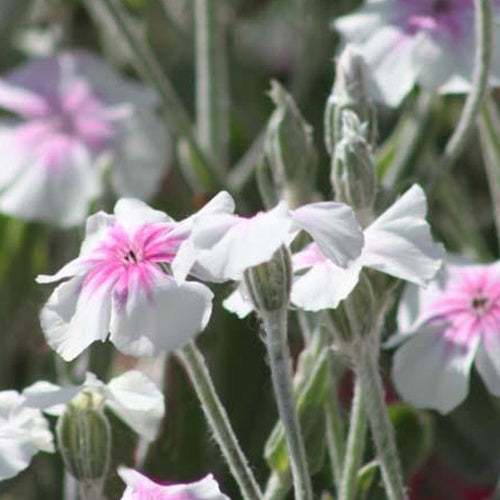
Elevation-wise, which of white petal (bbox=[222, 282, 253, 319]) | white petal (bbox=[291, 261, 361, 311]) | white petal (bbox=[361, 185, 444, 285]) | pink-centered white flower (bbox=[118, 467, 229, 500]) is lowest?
pink-centered white flower (bbox=[118, 467, 229, 500])

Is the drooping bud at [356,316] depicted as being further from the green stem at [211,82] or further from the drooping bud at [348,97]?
the green stem at [211,82]

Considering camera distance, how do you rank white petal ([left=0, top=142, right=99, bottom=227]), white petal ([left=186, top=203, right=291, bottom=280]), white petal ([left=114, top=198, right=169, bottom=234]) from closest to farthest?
white petal ([left=186, top=203, right=291, bottom=280])
white petal ([left=114, top=198, right=169, bottom=234])
white petal ([left=0, top=142, right=99, bottom=227])

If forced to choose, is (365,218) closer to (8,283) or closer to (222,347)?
(222,347)

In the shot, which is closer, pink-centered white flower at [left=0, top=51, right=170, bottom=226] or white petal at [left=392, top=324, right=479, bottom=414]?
white petal at [left=392, top=324, right=479, bottom=414]

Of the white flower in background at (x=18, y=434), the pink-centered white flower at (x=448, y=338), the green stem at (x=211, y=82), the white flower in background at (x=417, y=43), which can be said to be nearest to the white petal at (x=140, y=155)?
the green stem at (x=211, y=82)

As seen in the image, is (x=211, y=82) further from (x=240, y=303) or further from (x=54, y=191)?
(x=240, y=303)

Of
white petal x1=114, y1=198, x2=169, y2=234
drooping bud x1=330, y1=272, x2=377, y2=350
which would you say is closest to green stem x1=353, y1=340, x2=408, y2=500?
drooping bud x1=330, y1=272, x2=377, y2=350

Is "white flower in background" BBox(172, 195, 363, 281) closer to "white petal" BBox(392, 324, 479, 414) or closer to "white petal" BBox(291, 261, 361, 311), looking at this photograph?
"white petal" BBox(291, 261, 361, 311)
